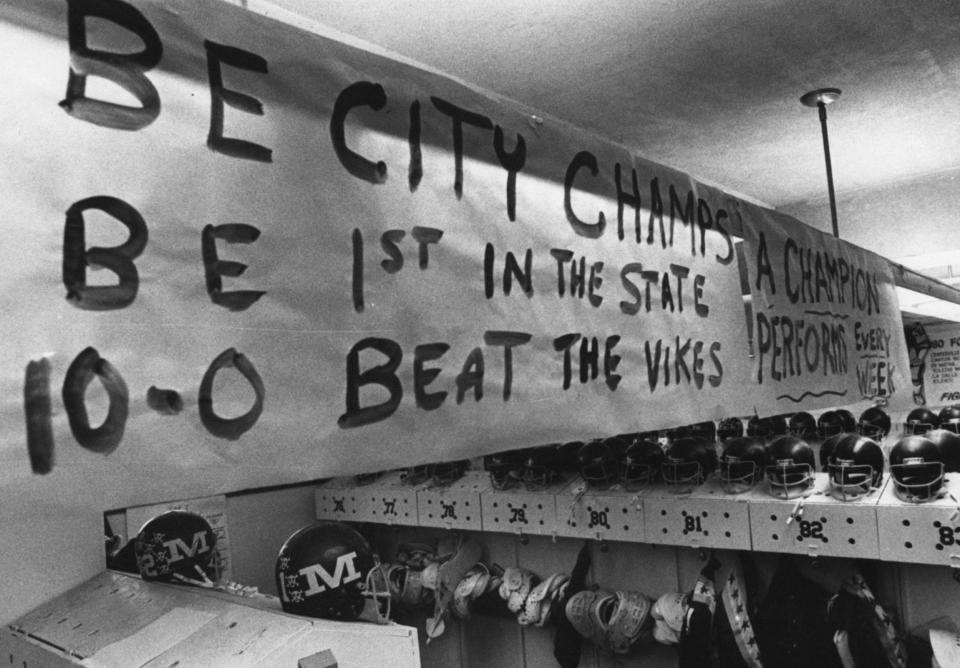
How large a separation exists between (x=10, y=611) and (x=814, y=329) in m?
Answer: 4.15

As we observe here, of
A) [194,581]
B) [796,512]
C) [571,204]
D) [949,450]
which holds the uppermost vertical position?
[571,204]

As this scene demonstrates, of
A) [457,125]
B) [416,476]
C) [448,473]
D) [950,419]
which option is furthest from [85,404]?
[950,419]

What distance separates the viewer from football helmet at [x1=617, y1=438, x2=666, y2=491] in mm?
4098

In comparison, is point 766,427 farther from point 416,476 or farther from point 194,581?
point 194,581

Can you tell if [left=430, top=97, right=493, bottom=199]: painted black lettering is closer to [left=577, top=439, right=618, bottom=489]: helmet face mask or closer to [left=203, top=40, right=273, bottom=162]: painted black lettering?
[left=203, top=40, right=273, bottom=162]: painted black lettering

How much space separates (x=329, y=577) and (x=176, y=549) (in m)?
1.11

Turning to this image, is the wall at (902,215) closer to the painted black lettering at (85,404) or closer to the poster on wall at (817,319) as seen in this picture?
the poster on wall at (817,319)

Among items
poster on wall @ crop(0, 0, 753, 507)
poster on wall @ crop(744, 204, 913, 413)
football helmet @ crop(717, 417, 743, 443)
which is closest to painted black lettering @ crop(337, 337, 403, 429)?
poster on wall @ crop(0, 0, 753, 507)

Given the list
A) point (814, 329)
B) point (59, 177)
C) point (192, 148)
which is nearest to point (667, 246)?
point (814, 329)

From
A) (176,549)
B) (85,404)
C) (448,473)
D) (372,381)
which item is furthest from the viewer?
(448,473)

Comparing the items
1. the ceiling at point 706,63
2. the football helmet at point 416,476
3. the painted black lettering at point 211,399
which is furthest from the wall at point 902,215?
the painted black lettering at point 211,399

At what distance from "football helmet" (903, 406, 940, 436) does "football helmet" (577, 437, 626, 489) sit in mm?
2596

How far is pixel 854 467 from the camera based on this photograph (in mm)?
3414

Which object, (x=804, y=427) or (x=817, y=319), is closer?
(x=817, y=319)
